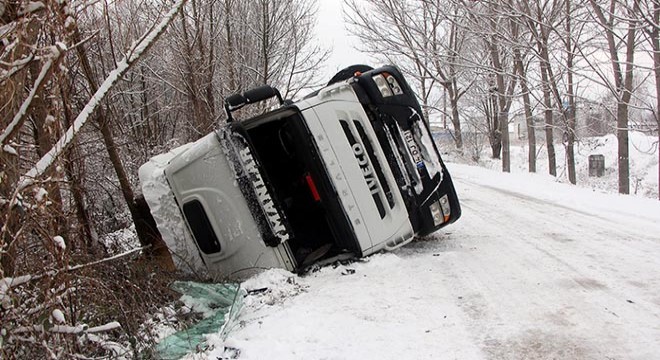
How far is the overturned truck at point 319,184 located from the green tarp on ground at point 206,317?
43cm

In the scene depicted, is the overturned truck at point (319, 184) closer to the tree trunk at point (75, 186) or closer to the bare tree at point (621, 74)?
the tree trunk at point (75, 186)

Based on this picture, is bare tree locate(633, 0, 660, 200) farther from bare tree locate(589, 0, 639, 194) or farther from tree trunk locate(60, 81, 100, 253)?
tree trunk locate(60, 81, 100, 253)

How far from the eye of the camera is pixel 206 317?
4.05m

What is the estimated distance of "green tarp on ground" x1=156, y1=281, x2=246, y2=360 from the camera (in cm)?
329

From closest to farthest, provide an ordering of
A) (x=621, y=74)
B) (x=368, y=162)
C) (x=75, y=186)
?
(x=75, y=186)
(x=368, y=162)
(x=621, y=74)

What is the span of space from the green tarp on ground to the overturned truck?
43cm

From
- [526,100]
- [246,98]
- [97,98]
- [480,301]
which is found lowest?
[526,100]

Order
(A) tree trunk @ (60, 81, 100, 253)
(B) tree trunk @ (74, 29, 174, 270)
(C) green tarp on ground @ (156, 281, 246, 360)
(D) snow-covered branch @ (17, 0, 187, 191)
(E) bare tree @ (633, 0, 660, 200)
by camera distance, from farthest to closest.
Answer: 1. (E) bare tree @ (633, 0, 660, 200)
2. (B) tree trunk @ (74, 29, 174, 270)
3. (C) green tarp on ground @ (156, 281, 246, 360)
4. (A) tree trunk @ (60, 81, 100, 253)
5. (D) snow-covered branch @ (17, 0, 187, 191)

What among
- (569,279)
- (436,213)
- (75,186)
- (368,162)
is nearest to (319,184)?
(368,162)

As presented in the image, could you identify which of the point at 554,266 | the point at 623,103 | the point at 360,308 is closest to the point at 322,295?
the point at 360,308

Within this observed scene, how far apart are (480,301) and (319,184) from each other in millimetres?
1867

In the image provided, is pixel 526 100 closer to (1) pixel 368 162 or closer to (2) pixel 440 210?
(2) pixel 440 210

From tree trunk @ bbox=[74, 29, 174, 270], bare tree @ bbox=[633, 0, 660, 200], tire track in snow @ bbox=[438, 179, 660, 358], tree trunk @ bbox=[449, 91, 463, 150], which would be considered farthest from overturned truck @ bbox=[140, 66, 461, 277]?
tree trunk @ bbox=[449, 91, 463, 150]

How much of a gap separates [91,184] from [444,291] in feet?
17.2
